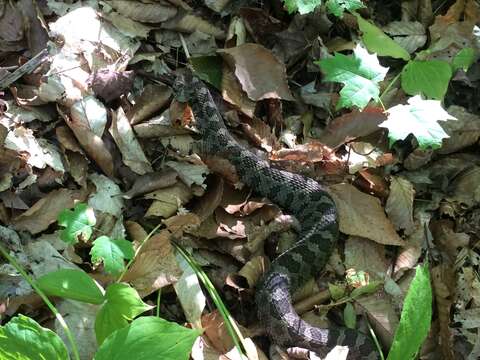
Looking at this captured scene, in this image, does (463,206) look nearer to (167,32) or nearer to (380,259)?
(380,259)

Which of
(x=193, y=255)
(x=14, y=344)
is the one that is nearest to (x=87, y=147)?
(x=193, y=255)

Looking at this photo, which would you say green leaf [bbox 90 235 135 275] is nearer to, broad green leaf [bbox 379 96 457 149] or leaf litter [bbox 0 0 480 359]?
leaf litter [bbox 0 0 480 359]

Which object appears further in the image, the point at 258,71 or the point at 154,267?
the point at 258,71

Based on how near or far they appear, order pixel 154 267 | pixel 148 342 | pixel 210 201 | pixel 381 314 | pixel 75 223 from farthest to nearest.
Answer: pixel 210 201 < pixel 381 314 < pixel 154 267 < pixel 75 223 < pixel 148 342

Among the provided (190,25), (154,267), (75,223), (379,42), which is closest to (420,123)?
(379,42)

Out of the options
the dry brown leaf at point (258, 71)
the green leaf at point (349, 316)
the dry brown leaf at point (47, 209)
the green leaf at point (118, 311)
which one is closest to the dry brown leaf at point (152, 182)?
the dry brown leaf at point (47, 209)

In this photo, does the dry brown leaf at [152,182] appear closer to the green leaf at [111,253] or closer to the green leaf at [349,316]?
the green leaf at [111,253]

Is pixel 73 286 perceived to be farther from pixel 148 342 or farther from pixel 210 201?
pixel 210 201

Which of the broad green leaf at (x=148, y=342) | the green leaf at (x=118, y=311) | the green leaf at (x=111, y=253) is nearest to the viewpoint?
the broad green leaf at (x=148, y=342)
